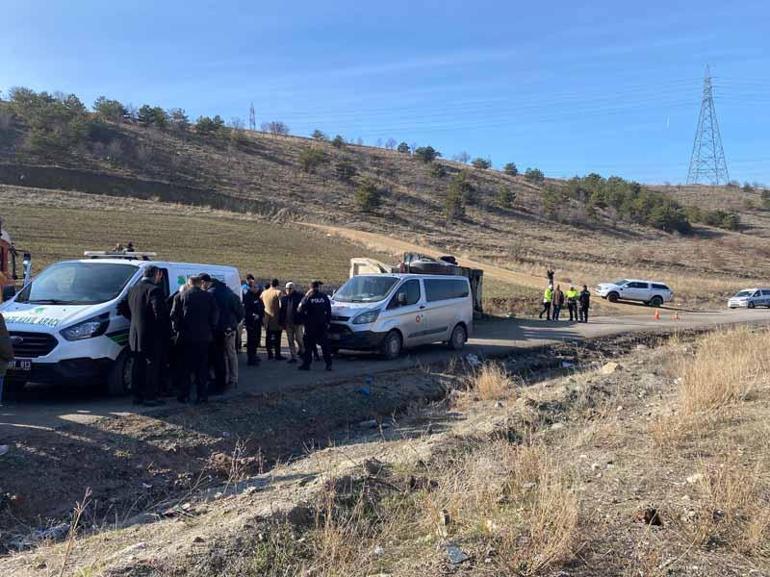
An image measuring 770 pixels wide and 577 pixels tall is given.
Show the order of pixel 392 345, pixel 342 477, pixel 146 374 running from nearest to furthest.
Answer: pixel 342 477 < pixel 146 374 < pixel 392 345

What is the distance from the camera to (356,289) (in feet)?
48.8

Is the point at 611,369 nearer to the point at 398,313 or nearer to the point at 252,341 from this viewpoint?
the point at 398,313

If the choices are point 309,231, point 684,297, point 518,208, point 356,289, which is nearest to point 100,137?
point 309,231

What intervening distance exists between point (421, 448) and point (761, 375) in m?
6.83

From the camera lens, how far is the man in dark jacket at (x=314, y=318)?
12.4 metres

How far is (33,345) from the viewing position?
28.4 ft

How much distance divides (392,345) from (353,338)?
3.06 feet

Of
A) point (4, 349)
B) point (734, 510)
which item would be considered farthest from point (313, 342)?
point (734, 510)

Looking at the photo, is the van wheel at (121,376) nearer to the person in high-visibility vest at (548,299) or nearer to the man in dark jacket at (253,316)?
the man in dark jacket at (253,316)

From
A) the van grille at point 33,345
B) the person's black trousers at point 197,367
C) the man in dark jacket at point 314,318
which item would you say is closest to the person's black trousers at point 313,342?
the man in dark jacket at point 314,318

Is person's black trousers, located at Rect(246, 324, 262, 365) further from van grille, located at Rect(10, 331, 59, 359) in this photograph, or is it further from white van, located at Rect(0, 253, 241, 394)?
van grille, located at Rect(10, 331, 59, 359)

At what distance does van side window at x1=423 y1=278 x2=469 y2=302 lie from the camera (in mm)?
15562

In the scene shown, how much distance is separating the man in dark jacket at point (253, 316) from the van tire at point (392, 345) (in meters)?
2.59

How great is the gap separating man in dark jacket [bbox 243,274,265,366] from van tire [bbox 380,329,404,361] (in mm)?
2587
